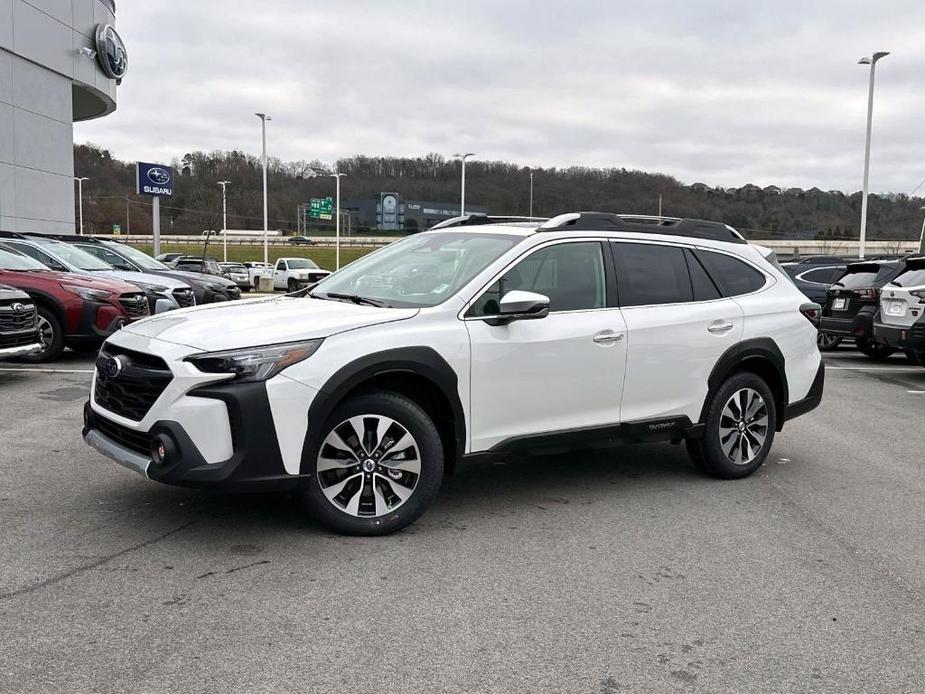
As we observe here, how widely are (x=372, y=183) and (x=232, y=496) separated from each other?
115m

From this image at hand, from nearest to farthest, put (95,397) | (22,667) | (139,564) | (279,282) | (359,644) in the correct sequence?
(22,667)
(359,644)
(139,564)
(95,397)
(279,282)

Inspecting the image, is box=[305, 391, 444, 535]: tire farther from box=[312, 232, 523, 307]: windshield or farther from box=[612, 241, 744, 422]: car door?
box=[612, 241, 744, 422]: car door

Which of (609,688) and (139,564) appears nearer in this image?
(609,688)

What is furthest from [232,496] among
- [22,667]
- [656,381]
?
[656,381]

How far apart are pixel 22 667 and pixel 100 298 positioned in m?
8.91

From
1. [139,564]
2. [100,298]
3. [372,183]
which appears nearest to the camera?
[139,564]

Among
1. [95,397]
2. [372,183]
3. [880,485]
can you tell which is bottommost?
[880,485]

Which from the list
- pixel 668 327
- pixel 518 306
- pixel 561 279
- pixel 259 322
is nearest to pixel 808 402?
pixel 668 327

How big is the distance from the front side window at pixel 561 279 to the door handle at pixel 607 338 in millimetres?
203

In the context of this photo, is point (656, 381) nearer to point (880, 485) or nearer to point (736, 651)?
point (880, 485)

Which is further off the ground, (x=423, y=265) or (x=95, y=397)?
(x=423, y=265)

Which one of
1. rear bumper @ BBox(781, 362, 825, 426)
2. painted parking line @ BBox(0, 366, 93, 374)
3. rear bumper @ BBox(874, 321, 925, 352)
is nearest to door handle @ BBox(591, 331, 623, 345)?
rear bumper @ BBox(781, 362, 825, 426)

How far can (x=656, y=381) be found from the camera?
5.53 m

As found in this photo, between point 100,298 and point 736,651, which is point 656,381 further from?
point 100,298
